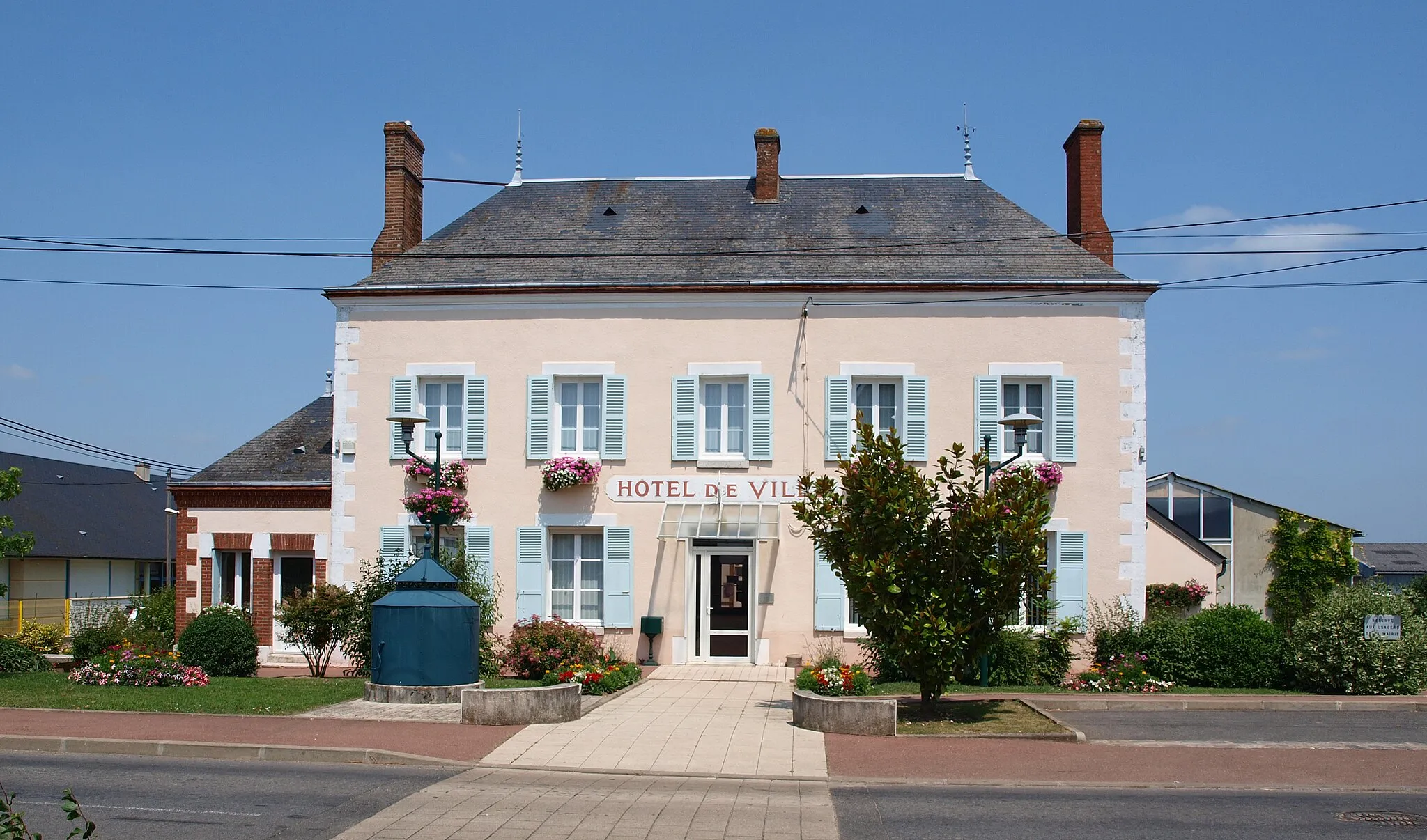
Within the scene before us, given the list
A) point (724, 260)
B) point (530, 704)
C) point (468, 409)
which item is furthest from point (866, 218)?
point (530, 704)

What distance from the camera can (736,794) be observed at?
9898 millimetres

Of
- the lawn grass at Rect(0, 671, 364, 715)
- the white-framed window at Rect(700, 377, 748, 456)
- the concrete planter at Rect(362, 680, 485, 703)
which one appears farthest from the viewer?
the white-framed window at Rect(700, 377, 748, 456)

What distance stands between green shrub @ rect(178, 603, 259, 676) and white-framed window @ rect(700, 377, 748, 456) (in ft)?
25.5

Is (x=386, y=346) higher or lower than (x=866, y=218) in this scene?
lower

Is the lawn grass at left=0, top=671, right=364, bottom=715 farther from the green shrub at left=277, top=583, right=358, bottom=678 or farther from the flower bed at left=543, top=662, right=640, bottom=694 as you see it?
the flower bed at left=543, top=662, right=640, bottom=694

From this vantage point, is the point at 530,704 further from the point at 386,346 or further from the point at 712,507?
the point at 386,346

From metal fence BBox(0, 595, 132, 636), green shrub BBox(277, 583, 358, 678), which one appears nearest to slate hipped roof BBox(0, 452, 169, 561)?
metal fence BBox(0, 595, 132, 636)

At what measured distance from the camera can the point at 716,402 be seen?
20.2m

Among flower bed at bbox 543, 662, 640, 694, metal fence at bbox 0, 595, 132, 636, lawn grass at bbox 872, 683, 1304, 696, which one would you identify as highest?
flower bed at bbox 543, 662, 640, 694

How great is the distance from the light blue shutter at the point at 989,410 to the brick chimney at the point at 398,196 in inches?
405

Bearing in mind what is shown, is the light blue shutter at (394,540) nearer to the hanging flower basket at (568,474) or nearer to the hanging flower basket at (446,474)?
the hanging flower basket at (446,474)

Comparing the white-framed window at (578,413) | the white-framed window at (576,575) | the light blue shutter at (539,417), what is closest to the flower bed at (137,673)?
the white-framed window at (576,575)

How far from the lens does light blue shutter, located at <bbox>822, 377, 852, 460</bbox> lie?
1969cm

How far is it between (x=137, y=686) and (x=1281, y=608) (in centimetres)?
2168
